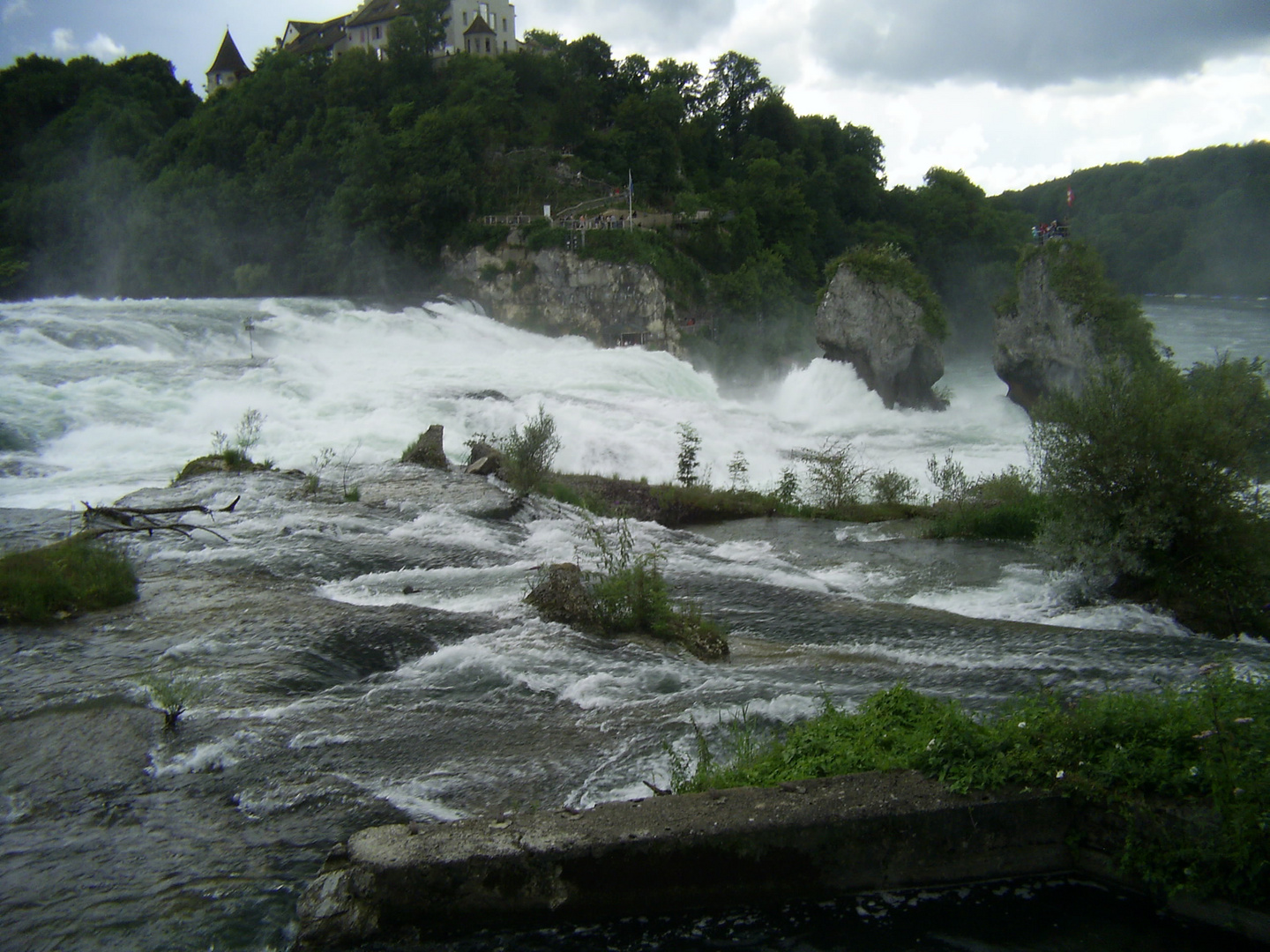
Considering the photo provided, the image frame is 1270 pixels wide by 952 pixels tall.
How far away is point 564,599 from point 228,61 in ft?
291

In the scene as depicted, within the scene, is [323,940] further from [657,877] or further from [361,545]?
[361,545]

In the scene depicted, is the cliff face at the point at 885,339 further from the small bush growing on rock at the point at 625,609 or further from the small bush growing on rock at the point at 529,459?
the small bush growing on rock at the point at 625,609

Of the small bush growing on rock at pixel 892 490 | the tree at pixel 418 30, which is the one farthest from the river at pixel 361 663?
the tree at pixel 418 30

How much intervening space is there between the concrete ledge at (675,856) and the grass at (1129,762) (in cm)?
22

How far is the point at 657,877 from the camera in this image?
430 centimetres

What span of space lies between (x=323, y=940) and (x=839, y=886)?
2.39 m

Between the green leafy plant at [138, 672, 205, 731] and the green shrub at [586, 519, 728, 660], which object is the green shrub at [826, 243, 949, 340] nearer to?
the green shrub at [586, 519, 728, 660]

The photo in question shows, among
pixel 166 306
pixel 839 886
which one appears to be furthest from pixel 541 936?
pixel 166 306

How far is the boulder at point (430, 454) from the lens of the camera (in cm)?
1664

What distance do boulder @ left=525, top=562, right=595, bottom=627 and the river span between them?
10.5 inches

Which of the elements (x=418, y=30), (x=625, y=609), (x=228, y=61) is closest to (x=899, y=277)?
(x=625, y=609)

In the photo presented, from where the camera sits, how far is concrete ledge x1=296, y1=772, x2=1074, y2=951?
4.15m

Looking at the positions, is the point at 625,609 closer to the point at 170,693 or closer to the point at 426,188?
the point at 170,693

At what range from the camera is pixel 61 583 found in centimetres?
880
